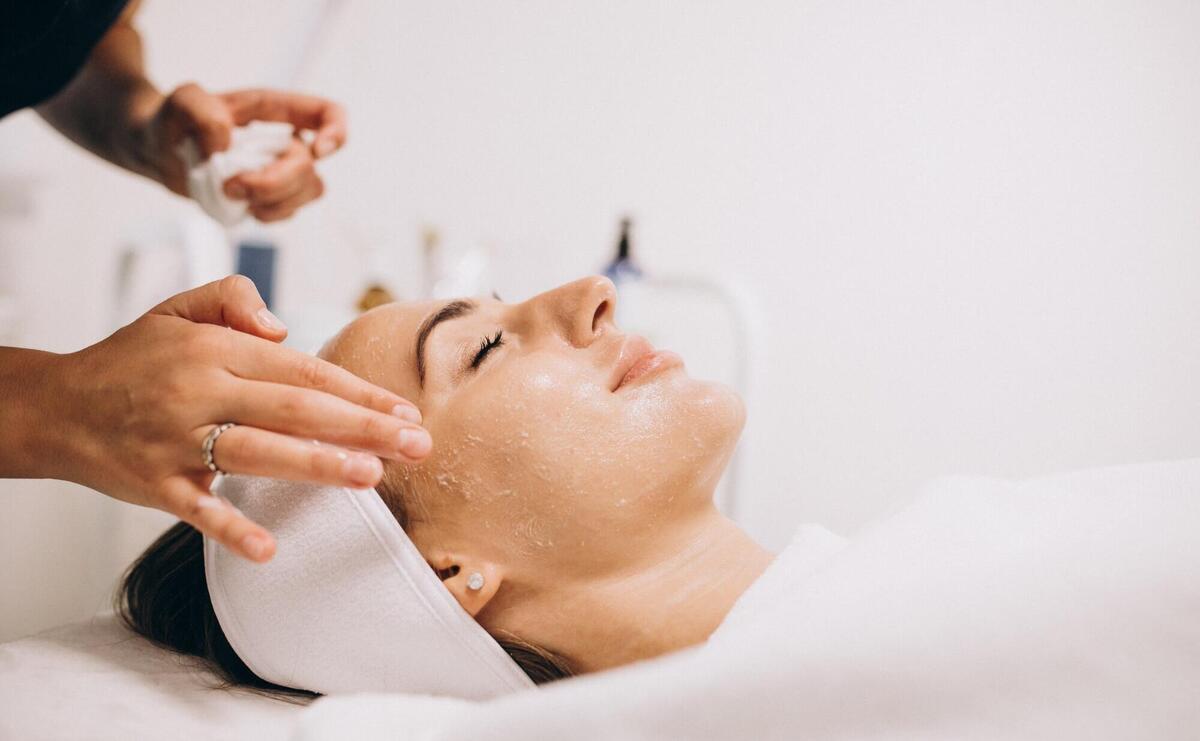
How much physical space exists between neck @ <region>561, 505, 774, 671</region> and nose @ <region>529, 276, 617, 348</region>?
0.84 feet

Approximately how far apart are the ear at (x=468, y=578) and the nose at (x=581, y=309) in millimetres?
277

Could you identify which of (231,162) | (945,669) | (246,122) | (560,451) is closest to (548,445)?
(560,451)

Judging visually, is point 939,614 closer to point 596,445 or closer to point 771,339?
point 596,445

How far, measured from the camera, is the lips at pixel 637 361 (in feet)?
2.98

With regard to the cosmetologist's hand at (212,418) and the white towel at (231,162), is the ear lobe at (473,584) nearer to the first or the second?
the cosmetologist's hand at (212,418)

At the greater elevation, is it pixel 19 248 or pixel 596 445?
pixel 596 445

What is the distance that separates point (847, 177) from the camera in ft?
6.22

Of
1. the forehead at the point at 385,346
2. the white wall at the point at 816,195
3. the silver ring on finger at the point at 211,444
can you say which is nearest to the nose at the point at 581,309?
the forehead at the point at 385,346

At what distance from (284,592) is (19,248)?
123 cm

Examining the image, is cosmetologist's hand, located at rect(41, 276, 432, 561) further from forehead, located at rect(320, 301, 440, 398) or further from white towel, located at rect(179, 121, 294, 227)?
white towel, located at rect(179, 121, 294, 227)

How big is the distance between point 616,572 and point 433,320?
0.36 meters

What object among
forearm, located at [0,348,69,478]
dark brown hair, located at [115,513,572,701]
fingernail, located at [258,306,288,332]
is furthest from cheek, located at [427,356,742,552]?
forearm, located at [0,348,69,478]

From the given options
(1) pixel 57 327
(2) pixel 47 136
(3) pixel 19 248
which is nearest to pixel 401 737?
(1) pixel 57 327

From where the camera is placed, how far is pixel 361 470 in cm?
63
